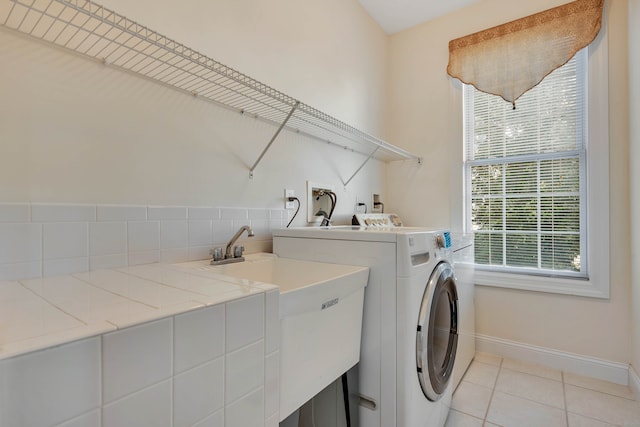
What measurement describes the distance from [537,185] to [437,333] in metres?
1.60

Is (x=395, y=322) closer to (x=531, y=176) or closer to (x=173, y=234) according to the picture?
(x=173, y=234)

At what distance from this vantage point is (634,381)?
1835 mm

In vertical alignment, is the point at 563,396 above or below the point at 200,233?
below

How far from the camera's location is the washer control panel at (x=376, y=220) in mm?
2234

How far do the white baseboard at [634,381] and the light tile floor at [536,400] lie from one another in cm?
4

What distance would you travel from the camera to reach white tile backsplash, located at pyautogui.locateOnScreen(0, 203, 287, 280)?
87 cm

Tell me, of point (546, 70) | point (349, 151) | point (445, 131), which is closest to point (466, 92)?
point (445, 131)

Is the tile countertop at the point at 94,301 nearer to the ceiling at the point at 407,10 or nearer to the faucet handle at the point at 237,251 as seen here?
the faucet handle at the point at 237,251

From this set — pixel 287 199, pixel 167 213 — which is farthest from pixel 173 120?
pixel 287 199

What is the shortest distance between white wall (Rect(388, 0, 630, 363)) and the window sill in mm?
52

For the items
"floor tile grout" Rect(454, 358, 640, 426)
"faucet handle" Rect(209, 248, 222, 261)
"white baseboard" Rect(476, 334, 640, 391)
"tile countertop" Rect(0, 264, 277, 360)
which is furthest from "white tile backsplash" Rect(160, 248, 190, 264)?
"white baseboard" Rect(476, 334, 640, 391)

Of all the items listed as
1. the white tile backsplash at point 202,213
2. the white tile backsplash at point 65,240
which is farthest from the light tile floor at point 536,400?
the white tile backsplash at point 65,240

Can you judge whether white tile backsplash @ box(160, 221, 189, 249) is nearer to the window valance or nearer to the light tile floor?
the light tile floor

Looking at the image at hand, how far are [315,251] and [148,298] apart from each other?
84 centimetres
